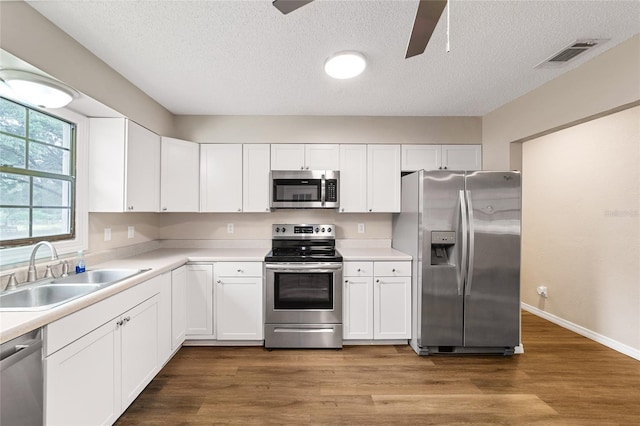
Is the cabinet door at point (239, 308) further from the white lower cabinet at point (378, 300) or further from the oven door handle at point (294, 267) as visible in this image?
the white lower cabinet at point (378, 300)

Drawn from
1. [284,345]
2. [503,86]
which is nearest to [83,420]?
[284,345]

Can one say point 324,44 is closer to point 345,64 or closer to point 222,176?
point 345,64

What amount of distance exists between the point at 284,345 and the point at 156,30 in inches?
107

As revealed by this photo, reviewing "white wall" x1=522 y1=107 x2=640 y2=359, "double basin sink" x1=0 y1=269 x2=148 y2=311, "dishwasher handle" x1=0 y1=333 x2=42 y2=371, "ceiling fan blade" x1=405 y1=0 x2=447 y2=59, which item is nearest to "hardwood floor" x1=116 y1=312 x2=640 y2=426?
"white wall" x1=522 y1=107 x2=640 y2=359

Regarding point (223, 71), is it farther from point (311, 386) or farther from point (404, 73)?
point (311, 386)

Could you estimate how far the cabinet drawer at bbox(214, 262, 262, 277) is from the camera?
2.85m

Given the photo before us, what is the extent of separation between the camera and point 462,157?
338cm

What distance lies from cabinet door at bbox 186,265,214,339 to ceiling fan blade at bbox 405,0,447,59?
254 centimetres

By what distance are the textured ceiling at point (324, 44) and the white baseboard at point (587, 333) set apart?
262cm

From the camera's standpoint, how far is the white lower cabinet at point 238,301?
2852mm

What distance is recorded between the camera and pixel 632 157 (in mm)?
2811

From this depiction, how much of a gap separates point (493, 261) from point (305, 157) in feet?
7.09

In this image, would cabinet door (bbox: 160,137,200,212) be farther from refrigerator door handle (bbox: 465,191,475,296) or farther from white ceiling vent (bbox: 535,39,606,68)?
white ceiling vent (bbox: 535,39,606,68)

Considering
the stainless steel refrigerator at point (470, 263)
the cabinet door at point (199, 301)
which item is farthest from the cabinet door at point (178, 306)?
the stainless steel refrigerator at point (470, 263)
